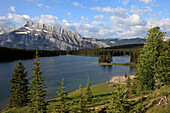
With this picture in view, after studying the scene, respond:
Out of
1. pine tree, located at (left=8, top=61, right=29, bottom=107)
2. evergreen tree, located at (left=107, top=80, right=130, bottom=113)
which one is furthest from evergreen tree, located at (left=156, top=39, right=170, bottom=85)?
pine tree, located at (left=8, top=61, right=29, bottom=107)

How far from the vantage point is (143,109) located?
17.3m

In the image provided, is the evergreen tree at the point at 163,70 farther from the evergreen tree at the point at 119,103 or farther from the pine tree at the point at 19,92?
the pine tree at the point at 19,92

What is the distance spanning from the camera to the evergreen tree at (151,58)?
2380cm

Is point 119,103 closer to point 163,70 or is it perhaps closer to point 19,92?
point 163,70

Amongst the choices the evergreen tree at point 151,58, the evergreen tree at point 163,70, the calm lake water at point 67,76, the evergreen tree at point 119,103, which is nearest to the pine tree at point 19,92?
the calm lake water at point 67,76

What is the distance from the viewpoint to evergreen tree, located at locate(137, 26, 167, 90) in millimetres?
23797

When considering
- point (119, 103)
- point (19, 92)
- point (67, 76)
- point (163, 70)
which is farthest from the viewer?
point (67, 76)

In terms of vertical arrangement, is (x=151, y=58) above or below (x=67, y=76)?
Answer: above

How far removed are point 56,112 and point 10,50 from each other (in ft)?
648

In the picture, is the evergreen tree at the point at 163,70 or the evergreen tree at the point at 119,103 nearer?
the evergreen tree at the point at 119,103

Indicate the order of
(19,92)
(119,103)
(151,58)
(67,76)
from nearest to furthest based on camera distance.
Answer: (119,103) → (151,58) → (19,92) → (67,76)

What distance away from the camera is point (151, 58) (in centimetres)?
2380

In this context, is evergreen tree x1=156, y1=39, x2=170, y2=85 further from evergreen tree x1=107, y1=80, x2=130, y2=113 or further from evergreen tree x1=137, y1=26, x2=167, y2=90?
evergreen tree x1=107, y1=80, x2=130, y2=113

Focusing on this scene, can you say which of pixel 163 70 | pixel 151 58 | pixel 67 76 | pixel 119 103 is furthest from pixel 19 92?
pixel 67 76
